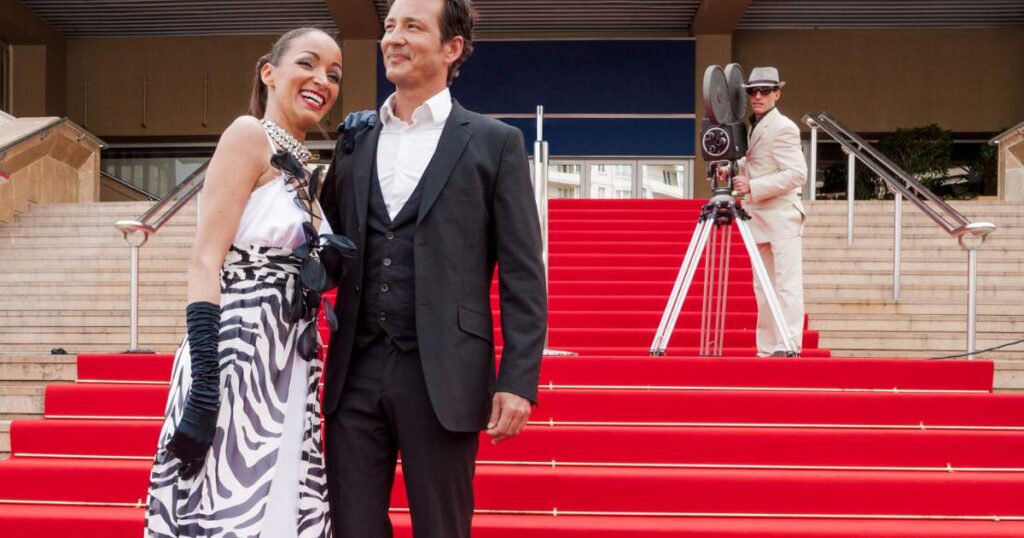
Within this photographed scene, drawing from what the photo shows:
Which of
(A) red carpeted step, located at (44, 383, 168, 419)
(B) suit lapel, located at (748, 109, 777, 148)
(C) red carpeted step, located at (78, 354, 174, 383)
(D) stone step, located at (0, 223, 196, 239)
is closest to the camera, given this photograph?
(A) red carpeted step, located at (44, 383, 168, 419)

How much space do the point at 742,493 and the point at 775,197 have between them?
2107mm

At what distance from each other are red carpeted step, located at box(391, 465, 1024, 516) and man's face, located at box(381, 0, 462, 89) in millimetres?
1951

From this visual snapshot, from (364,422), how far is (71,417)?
3064mm

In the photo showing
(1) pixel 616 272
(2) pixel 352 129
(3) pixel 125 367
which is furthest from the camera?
(1) pixel 616 272

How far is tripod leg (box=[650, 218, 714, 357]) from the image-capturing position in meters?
5.11

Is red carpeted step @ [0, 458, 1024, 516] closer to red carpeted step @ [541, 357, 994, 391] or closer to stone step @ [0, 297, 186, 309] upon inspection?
red carpeted step @ [541, 357, 994, 391]

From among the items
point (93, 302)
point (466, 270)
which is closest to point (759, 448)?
point (466, 270)

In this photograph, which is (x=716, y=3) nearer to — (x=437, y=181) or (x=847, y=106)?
(x=847, y=106)

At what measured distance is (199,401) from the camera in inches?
77.8

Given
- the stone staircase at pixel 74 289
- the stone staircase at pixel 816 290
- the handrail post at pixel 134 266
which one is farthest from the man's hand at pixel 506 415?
the stone staircase at pixel 816 290

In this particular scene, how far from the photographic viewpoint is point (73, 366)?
544cm

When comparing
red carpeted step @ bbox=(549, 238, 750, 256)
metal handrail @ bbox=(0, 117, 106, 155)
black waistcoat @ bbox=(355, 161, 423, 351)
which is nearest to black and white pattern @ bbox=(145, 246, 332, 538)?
black waistcoat @ bbox=(355, 161, 423, 351)

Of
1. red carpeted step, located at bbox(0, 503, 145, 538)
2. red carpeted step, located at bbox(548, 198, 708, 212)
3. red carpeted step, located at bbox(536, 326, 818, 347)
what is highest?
red carpeted step, located at bbox(548, 198, 708, 212)

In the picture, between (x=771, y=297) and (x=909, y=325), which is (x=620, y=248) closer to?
(x=909, y=325)
